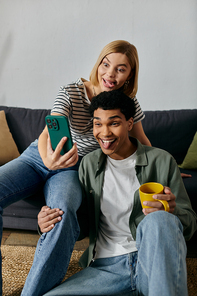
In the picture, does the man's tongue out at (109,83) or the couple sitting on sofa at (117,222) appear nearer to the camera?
the couple sitting on sofa at (117,222)

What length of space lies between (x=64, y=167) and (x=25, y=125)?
46.7 inches

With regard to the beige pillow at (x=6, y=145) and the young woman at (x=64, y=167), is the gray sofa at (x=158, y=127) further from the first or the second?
the young woman at (x=64, y=167)

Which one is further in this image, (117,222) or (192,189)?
(192,189)

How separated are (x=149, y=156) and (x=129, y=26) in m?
1.63

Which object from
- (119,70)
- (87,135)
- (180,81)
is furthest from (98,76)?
(180,81)

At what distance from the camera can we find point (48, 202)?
1.24 m

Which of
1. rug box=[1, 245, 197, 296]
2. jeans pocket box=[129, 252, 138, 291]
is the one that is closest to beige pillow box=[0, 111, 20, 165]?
rug box=[1, 245, 197, 296]

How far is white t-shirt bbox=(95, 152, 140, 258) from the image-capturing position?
1.19 meters

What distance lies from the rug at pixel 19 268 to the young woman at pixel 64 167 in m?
0.44

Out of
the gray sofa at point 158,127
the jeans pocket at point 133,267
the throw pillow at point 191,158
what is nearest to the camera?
the jeans pocket at point 133,267

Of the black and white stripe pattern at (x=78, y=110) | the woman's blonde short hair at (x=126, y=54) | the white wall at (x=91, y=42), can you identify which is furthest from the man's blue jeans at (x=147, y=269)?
the white wall at (x=91, y=42)

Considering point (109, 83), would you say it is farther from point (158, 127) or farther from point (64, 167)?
point (158, 127)

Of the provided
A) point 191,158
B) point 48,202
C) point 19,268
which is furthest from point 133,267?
point 191,158

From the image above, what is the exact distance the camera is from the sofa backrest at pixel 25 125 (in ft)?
7.38
